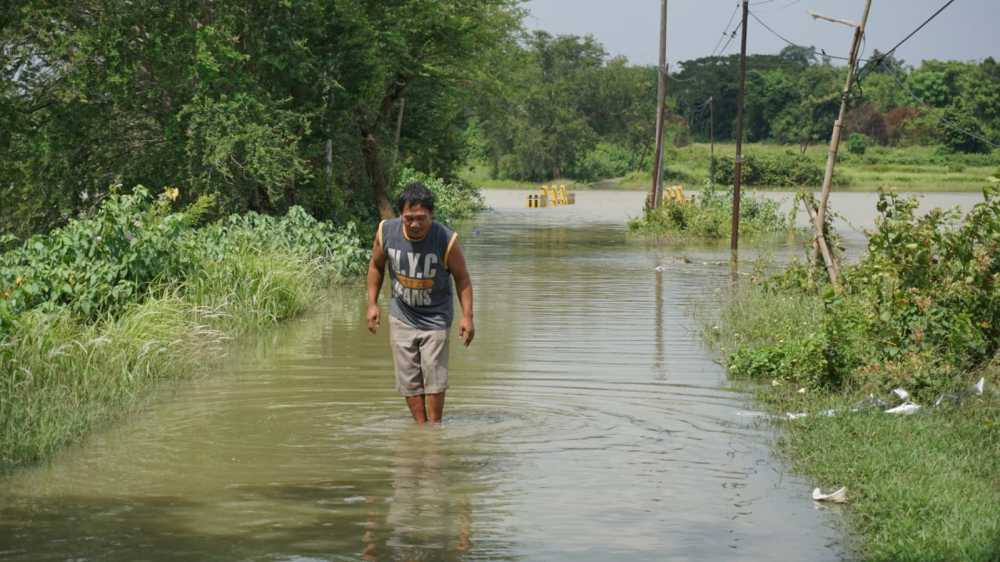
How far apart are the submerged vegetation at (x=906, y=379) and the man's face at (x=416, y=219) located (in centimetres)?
306

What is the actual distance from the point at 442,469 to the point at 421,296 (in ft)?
5.22

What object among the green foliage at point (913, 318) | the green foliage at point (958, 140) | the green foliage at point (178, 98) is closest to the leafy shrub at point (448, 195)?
the green foliage at point (178, 98)

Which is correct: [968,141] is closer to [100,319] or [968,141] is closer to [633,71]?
[633,71]

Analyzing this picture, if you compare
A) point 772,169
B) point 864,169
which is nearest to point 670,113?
point 864,169

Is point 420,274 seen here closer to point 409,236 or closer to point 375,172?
point 409,236

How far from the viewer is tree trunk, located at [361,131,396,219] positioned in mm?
33531

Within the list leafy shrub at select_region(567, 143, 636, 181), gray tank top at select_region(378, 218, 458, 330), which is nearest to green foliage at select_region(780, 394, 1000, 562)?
gray tank top at select_region(378, 218, 458, 330)

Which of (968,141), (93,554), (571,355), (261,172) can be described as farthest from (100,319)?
(968,141)

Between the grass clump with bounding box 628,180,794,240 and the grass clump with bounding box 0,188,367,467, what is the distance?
1977cm

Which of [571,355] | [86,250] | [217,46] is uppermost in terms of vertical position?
[217,46]

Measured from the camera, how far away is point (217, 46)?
76.8 ft

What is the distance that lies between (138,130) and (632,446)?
56.3 ft

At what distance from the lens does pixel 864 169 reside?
104 meters

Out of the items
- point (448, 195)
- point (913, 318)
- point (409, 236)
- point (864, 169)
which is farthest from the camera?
point (864, 169)
